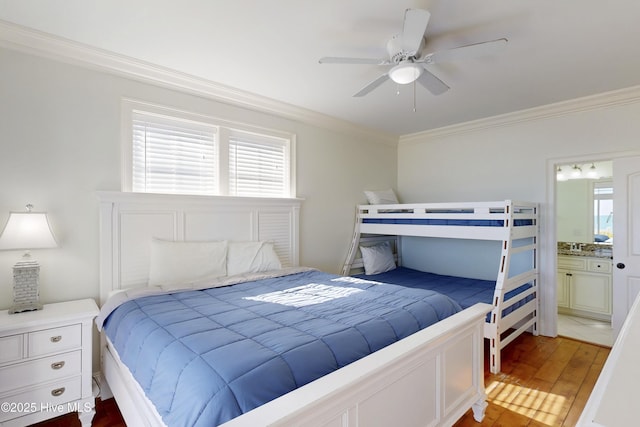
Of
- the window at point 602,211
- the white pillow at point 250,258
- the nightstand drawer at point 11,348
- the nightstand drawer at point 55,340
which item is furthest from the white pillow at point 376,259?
the nightstand drawer at point 11,348

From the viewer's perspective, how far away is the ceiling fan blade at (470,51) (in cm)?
175

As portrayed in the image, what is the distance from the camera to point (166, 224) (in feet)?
8.75

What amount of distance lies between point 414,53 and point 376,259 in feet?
8.61

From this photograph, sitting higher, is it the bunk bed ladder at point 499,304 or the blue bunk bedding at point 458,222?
the blue bunk bedding at point 458,222

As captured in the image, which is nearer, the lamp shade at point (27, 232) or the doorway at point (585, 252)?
the lamp shade at point (27, 232)

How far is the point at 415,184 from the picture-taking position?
15.5 ft

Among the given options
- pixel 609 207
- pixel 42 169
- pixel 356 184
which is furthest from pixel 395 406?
pixel 609 207

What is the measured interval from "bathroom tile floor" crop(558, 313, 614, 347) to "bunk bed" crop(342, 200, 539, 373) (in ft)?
1.59

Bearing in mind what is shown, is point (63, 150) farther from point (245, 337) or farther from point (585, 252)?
point (585, 252)

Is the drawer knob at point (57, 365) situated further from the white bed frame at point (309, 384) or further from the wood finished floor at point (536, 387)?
the wood finished floor at point (536, 387)

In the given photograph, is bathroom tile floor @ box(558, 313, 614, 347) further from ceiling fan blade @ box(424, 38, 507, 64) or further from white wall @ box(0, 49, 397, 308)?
white wall @ box(0, 49, 397, 308)

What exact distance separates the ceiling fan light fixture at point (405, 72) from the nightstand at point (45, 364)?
253 centimetres

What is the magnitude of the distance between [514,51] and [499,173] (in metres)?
1.91

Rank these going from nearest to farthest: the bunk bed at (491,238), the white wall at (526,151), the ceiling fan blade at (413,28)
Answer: the ceiling fan blade at (413,28), the bunk bed at (491,238), the white wall at (526,151)
